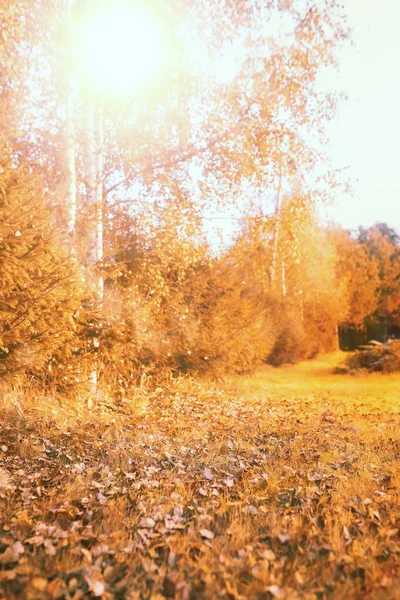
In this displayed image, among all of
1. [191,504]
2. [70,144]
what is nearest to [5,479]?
[191,504]

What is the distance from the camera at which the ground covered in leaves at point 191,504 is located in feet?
9.93

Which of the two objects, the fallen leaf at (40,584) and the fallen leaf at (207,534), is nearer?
the fallen leaf at (40,584)

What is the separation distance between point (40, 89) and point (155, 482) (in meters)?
9.14

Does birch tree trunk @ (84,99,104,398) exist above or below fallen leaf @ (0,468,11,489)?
above

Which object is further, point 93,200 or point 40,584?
point 93,200

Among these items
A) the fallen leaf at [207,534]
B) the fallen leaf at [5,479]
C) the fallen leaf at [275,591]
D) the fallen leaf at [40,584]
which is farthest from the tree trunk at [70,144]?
the fallen leaf at [275,591]

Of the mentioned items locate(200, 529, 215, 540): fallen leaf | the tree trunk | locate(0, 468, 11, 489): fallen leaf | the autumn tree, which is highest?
the tree trunk

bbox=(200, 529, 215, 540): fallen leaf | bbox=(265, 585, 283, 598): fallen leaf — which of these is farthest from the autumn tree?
bbox=(265, 585, 283, 598): fallen leaf

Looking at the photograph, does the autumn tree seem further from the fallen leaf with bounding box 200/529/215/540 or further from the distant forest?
the fallen leaf with bounding box 200/529/215/540

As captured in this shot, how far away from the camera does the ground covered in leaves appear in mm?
3025

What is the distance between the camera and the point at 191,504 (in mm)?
4301

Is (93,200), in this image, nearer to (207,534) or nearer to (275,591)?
(207,534)

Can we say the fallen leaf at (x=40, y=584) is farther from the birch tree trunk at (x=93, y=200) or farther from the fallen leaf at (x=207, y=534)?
the birch tree trunk at (x=93, y=200)

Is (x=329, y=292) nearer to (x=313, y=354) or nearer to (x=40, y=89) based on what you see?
(x=313, y=354)
